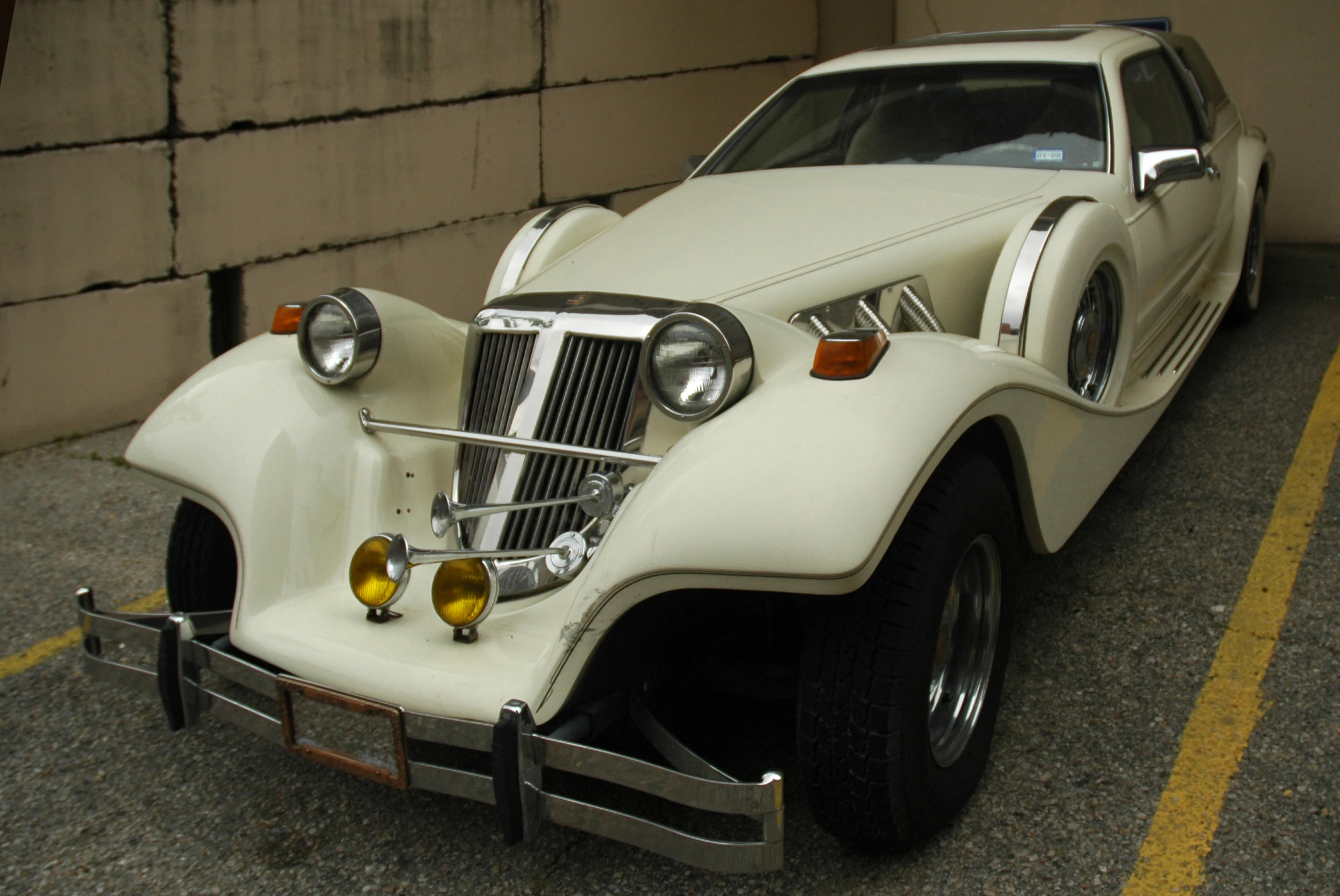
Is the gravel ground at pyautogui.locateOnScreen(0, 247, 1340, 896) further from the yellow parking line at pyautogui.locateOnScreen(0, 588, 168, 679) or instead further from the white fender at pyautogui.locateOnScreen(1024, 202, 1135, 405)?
the white fender at pyautogui.locateOnScreen(1024, 202, 1135, 405)

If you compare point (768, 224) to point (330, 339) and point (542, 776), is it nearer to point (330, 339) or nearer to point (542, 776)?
point (330, 339)

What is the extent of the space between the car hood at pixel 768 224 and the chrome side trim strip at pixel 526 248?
1.04 feet

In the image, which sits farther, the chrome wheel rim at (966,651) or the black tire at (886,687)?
the chrome wheel rim at (966,651)

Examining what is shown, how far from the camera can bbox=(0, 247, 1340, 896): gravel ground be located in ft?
8.11

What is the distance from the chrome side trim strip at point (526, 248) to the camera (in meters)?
3.84

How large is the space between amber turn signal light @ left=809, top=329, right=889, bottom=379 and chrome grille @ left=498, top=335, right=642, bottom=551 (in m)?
0.44

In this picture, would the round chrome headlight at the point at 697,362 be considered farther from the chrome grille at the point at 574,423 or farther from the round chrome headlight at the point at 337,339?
the round chrome headlight at the point at 337,339

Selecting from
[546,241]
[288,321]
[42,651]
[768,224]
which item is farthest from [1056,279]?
[42,651]

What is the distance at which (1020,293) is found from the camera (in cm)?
317

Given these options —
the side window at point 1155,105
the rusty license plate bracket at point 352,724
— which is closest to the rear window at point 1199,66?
the side window at point 1155,105

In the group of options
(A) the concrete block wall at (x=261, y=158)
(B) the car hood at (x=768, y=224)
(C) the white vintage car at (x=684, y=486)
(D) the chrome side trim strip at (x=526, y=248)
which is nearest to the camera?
(C) the white vintage car at (x=684, y=486)

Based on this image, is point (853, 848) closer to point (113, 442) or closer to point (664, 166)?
point (113, 442)

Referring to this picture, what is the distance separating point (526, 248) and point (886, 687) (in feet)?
7.20

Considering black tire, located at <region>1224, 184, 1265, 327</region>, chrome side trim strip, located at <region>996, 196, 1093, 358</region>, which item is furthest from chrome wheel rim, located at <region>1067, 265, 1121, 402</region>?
black tire, located at <region>1224, 184, 1265, 327</region>
